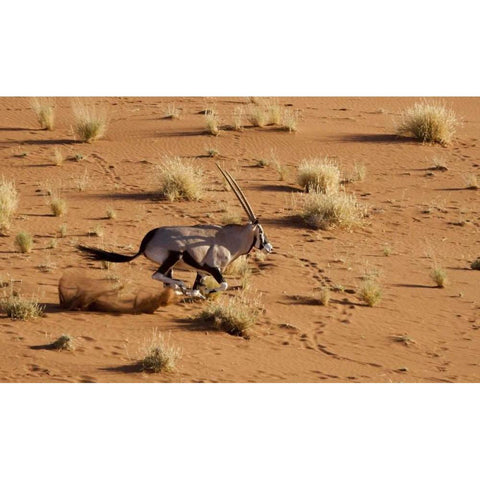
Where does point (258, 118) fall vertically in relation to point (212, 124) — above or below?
above

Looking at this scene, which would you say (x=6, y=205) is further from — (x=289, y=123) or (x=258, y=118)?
(x=289, y=123)

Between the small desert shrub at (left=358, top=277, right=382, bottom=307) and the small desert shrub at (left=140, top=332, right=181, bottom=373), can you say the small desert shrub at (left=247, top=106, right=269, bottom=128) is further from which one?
the small desert shrub at (left=140, top=332, right=181, bottom=373)

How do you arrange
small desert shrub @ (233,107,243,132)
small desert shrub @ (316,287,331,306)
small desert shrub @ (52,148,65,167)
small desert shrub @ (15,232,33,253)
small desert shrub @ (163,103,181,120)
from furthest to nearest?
small desert shrub @ (163,103,181,120) → small desert shrub @ (233,107,243,132) → small desert shrub @ (52,148,65,167) → small desert shrub @ (15,232,33,253) → small desert shrub @ (316,287,331,306)

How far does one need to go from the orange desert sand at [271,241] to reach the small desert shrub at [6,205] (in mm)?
167

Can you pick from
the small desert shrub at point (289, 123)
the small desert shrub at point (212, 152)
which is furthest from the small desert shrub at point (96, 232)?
the small desert shrub at point (289, 123)

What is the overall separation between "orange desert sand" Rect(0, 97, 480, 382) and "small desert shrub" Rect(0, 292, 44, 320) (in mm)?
141

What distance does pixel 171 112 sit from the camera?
2819cm

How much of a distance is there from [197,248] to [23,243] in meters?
4.02

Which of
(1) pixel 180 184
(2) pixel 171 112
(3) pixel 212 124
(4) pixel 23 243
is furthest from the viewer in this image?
(2) pixel 171 112

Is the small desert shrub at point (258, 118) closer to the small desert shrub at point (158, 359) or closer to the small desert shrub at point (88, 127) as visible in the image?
the small desert shrub at point (88, 127)

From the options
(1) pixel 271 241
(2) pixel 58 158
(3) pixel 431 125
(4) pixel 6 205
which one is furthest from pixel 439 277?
(3) pixel 431 125

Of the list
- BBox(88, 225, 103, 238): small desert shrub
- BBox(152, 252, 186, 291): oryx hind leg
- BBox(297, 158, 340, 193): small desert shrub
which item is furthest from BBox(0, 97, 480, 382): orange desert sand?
BBox(152, 252, 186, 291): oryx hind leg

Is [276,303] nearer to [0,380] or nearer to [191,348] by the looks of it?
[191,348]

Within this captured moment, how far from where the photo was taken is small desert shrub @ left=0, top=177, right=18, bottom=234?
1841 centimetres
